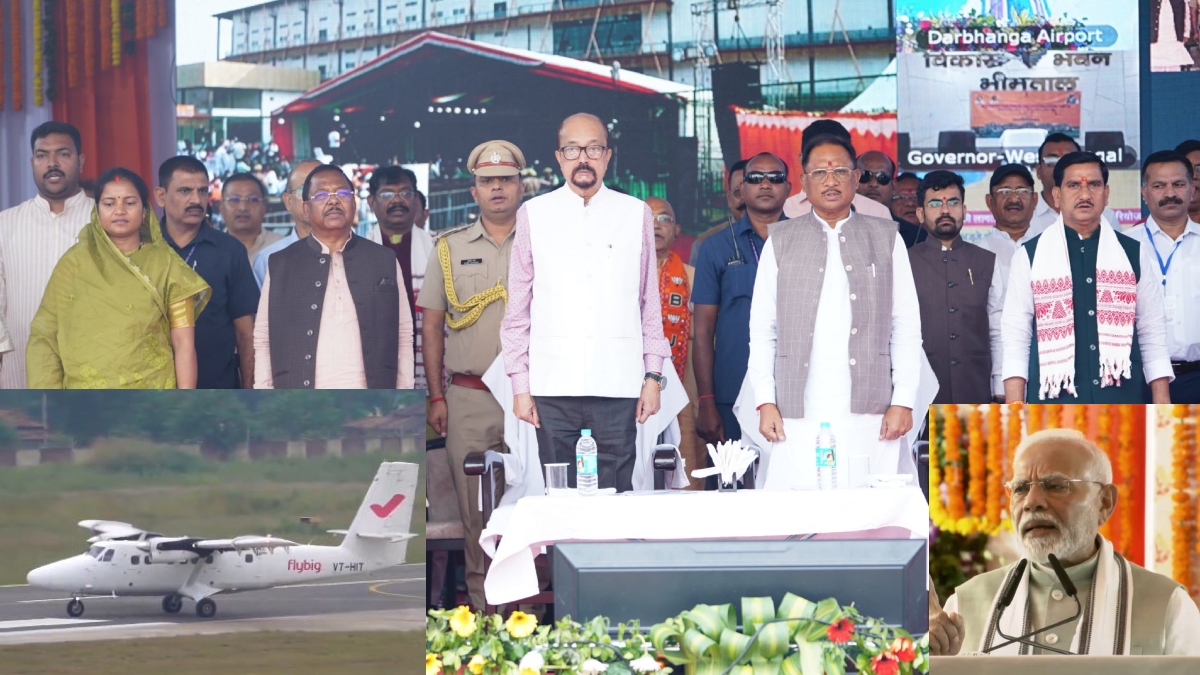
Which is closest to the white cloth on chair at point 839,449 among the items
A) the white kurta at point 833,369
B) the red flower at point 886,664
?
the white kurta at point 833,369

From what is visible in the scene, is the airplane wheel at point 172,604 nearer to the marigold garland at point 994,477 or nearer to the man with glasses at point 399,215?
the man with glasses at point 399,215

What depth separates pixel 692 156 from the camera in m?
6.89

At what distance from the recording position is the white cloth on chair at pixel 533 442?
5.74 m

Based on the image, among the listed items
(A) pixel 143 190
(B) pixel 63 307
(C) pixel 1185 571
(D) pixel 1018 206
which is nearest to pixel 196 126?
(A) pixel 143 190

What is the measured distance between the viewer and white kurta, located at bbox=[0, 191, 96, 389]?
6387 mm

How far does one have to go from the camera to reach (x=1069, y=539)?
4.10 meters

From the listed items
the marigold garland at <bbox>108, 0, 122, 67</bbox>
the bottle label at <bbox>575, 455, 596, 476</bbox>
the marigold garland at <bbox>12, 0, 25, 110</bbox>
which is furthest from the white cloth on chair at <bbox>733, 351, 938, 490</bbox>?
the marigold garland at <bbox>12, 0, 25, 110</bbox>

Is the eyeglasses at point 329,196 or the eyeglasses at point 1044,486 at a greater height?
the eyeglasses at point 329,196

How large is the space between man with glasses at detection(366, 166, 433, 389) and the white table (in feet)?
7.15

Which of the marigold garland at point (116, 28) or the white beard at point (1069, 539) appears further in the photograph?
the marigold garland at point (116, 28)

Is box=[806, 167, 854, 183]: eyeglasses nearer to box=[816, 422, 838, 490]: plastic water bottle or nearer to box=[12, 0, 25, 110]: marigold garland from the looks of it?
box=[816, 422, 838, 490]: plastic water bottle

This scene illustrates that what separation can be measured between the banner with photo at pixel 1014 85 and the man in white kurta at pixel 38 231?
3567 mm

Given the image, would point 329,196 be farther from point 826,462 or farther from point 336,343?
point 826,462

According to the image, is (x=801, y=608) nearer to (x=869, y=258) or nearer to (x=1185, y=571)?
(x=1185, y=571)
